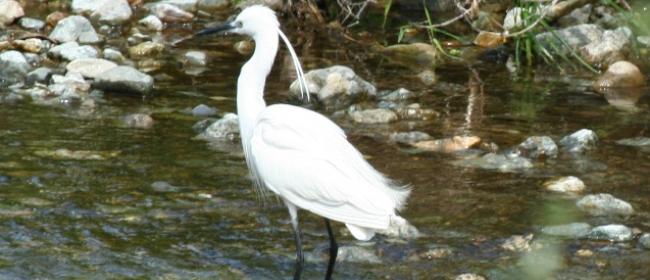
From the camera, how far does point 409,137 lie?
7.78 metres

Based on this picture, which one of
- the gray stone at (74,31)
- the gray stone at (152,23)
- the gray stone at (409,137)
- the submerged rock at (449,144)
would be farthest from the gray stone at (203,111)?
the gray stone at (152,23)

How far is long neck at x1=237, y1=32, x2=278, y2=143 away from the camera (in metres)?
5.50

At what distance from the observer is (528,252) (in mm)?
5461

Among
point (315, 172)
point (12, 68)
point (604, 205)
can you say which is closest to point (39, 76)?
point (12, 68)

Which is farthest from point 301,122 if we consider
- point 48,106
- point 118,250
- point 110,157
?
point 48,106

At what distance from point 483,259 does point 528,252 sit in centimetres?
20

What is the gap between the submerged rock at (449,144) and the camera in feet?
24.7

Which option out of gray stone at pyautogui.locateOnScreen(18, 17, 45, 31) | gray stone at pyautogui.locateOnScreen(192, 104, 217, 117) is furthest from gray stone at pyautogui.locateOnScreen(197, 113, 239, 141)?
gray stone at pyautogui.locateOnScreen(18, 17, 45, 31)

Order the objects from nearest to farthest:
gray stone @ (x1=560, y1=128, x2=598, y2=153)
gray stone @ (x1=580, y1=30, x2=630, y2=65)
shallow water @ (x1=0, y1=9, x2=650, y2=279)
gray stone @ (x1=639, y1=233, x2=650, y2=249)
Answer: shallow water @ (x1=0, y1=9, x2=650, y2=279) → gray stone @ (x1=639, y1=233, x2=650, y2=249) → gray stone @ (x1=560, y1=128, x2=598, y2=153) → gray stone @ (x1=580, y1=30, x2=630, y2=65)

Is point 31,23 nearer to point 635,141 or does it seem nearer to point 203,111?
point 203,111

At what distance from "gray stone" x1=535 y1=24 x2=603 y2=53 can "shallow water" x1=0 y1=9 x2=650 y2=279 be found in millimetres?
660

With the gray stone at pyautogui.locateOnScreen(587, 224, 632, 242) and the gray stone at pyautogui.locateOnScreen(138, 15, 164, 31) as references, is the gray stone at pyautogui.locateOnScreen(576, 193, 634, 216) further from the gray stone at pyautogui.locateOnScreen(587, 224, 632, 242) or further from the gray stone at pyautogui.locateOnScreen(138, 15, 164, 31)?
the gray stone at pyautogui.locateOnScreen(138, 15, 164, 31)

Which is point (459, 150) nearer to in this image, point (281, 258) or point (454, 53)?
point (281, 258)

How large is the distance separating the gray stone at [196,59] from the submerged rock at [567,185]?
421cm
